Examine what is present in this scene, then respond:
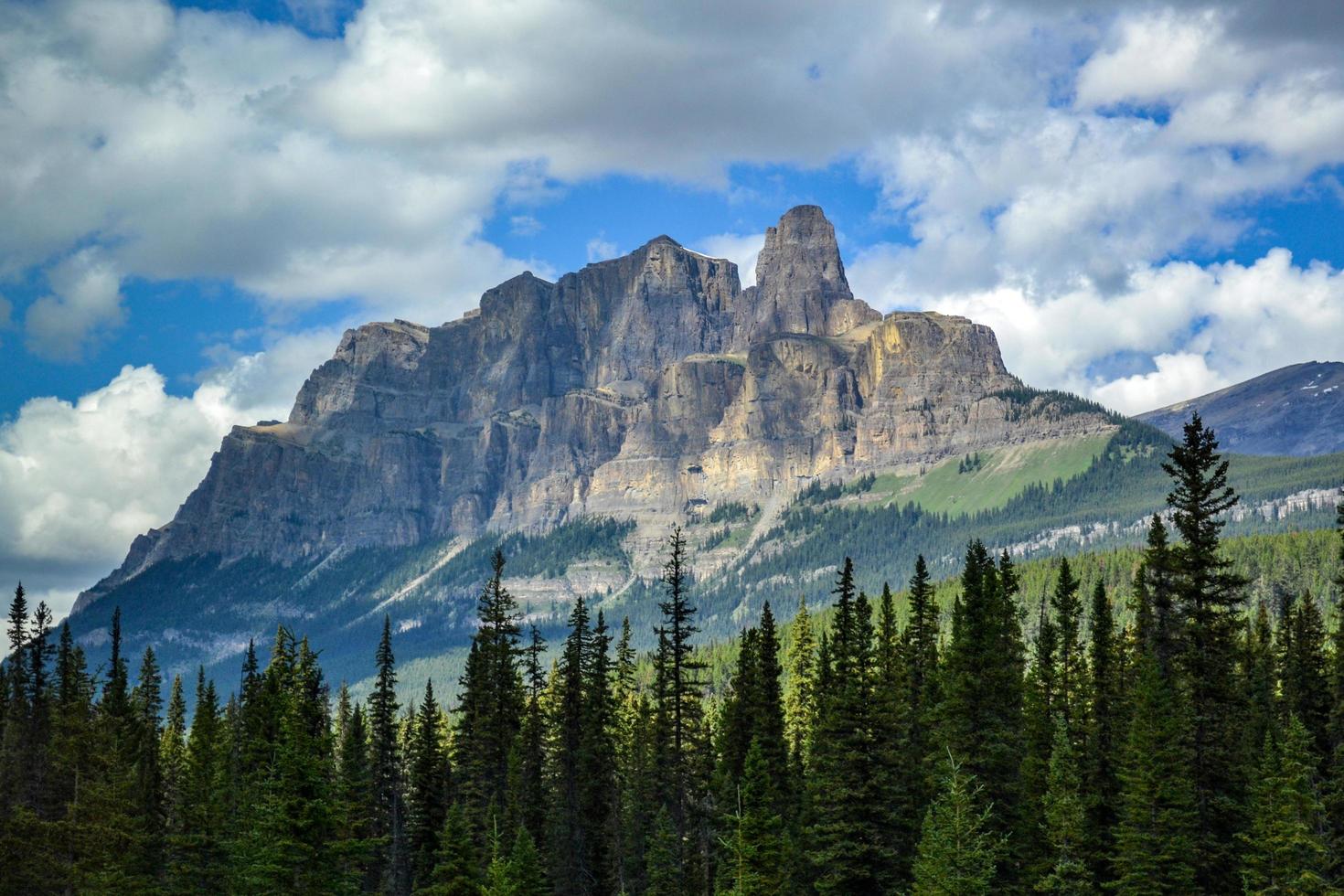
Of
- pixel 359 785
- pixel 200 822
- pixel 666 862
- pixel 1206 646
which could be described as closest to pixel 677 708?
pixel 666 862

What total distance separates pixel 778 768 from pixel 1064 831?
20582mm

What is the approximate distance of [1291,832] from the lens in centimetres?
5625

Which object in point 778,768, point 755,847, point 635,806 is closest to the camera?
point 755,847

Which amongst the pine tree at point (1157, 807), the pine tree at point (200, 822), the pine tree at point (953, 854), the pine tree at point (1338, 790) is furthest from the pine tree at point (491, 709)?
the pine tree at point (1338, 790)

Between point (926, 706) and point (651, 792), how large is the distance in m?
17.1

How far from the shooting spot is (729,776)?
75625 mm

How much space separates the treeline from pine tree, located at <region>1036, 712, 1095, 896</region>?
0.19 m

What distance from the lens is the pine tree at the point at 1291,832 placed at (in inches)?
2195

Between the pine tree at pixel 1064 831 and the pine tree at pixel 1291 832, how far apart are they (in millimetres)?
6444

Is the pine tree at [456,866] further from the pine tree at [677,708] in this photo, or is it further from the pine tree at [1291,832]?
the pine tree at [1291,832]

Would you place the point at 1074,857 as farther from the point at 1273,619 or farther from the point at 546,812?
the point at 1273,619

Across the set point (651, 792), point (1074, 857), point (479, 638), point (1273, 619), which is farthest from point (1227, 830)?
point (1273, 619)

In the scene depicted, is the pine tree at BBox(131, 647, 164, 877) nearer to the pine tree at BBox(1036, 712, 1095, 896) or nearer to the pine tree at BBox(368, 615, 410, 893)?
the pine tree at BBox(368, 615, 410, 893)

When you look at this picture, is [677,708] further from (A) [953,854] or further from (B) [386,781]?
(B) [386,781]
